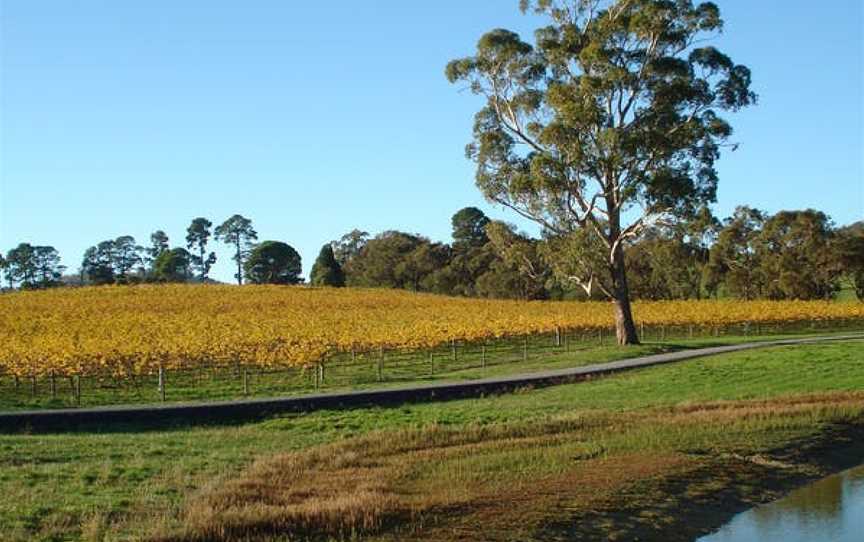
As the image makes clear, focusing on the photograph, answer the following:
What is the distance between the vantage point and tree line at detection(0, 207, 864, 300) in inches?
3142

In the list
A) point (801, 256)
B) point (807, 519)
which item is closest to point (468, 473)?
point (807, 519)

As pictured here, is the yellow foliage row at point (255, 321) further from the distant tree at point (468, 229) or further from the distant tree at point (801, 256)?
the distant tree at point (468, 229)

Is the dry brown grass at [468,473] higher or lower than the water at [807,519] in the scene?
higher

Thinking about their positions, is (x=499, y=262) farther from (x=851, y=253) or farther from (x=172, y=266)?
(x=172, y=266)

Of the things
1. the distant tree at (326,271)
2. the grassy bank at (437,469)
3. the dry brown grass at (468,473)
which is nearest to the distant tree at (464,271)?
the distant tree at (326,271)

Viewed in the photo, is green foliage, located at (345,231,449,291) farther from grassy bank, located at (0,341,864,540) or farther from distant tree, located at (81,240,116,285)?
grassy bank, located at (0,341,864,540)

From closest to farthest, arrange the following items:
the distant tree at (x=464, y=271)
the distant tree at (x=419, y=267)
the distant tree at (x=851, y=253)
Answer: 1. the distant tree at (x=851, y=253)
2. the distant tree at (x=464, y=271)
3. the distant tree at (x=419, y=267)

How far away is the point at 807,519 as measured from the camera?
1553cm

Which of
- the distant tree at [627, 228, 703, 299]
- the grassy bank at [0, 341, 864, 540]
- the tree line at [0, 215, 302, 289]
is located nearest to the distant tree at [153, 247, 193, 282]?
the tree line at [0, 215, 302, 289]

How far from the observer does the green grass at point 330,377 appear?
2898 centimetres

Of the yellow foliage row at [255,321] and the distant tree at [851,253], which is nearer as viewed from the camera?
the yellow foliage row at [255,321]

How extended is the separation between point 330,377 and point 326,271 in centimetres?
7269

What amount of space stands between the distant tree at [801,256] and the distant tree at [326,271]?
148 feet

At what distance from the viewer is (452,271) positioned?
100188mm
